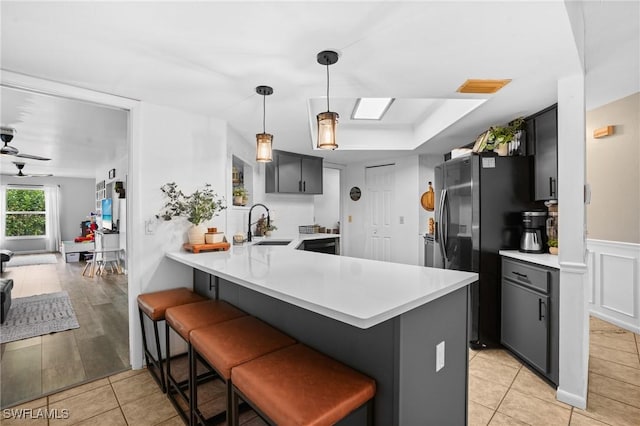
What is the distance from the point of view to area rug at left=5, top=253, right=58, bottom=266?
7.17 metres

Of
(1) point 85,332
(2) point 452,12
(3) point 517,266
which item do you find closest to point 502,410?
(3) point 517,266

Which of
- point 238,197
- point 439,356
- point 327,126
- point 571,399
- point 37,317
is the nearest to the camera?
point 439,356

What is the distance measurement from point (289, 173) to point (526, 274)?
11.2 ft

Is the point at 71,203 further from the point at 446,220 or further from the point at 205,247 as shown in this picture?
the point at 446,220

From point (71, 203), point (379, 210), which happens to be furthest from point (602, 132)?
point (71, 203)

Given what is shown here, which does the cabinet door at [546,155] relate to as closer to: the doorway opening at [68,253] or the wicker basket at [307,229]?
the wicker basket at [307,229]

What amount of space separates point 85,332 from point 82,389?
121cm

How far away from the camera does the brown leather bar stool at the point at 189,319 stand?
1.81 m

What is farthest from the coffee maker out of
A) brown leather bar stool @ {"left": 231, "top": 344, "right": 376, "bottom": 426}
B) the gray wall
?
the gray wall

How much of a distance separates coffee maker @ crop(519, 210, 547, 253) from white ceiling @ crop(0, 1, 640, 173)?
940 millimetres

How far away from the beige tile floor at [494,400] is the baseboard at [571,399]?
3cm

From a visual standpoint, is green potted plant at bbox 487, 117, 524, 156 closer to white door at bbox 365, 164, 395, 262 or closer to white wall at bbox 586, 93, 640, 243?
white wall at bbox 586, 93, 640, 243

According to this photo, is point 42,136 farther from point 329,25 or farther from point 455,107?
point 455,107

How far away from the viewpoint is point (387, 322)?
1289 millimetres
